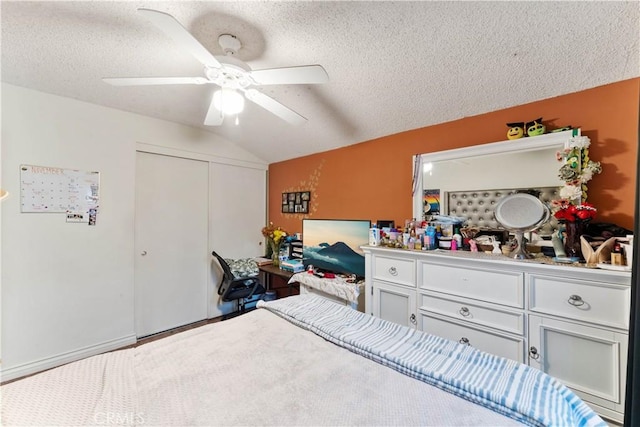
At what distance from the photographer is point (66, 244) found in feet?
7.64

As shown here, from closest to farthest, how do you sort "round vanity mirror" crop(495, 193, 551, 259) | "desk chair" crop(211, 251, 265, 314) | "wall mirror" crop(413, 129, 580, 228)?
1. "round vanity mirror" crop(495, 193, 551, 259)
2. "wall mirror" crop(413, 129, 580, 228)
3. "desk chair" crop(211, 251, 265, 314)

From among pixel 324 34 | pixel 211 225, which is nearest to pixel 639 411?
pixel 324 34

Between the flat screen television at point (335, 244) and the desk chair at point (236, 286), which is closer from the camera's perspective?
the flat screen television at point (335, 244)

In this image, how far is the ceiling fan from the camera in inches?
44.5

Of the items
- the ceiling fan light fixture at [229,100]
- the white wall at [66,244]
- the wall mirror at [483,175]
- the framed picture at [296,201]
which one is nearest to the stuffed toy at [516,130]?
the wall mirror at [483,175]

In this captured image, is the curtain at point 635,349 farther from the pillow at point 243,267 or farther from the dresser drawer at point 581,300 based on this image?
the pillow at point 243,267

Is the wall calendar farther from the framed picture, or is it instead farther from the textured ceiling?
the framed picture

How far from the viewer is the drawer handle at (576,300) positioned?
1347 millimetres

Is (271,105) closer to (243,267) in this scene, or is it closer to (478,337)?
(478,337)

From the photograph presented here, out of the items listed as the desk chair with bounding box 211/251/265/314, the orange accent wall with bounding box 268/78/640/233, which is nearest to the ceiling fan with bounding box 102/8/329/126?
the orange accent wall with bounding box 268/78/640/233

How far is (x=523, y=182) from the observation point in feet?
5.94

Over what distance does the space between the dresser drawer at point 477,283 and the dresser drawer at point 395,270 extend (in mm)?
87

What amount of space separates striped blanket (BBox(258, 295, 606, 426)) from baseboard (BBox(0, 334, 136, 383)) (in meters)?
2.24

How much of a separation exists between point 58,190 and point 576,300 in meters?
3.80
